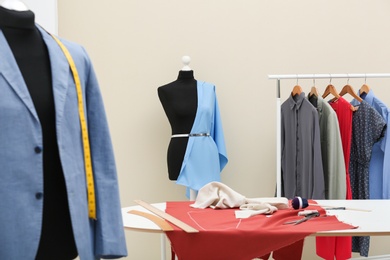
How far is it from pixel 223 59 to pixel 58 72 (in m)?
2.68

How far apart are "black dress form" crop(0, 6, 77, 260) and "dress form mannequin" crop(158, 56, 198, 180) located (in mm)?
2114

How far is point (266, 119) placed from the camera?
3924 mm

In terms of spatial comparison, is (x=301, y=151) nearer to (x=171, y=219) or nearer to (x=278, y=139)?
(x=278, y=139)

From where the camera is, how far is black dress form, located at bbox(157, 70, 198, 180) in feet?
11.2

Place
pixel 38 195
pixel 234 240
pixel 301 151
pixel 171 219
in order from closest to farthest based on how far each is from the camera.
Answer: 1. pixel 38 195
2. pixel 234 240
3. pixel 171 219
4. pixel 301 151

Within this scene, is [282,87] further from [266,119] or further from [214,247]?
[214,247]

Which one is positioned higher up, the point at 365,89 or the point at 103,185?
the point at 365,89

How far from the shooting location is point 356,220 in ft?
7.23

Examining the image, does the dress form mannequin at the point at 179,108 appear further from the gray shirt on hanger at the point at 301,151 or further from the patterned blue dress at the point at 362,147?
the patterned blue dress at the point at 362,147

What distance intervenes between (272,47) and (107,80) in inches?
47.1

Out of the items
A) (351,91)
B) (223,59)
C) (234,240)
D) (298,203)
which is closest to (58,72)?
(234,240)

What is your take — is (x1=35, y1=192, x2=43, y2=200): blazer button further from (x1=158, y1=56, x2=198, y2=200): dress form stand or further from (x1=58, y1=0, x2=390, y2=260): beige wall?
(x1=58, y1=0, x2=390, y2=260): beige wall

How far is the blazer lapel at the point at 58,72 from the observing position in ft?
4.14

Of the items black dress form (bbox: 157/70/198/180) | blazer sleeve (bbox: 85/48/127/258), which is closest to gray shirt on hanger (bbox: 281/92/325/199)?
black dress form (bbox: 157/70/198/180)
